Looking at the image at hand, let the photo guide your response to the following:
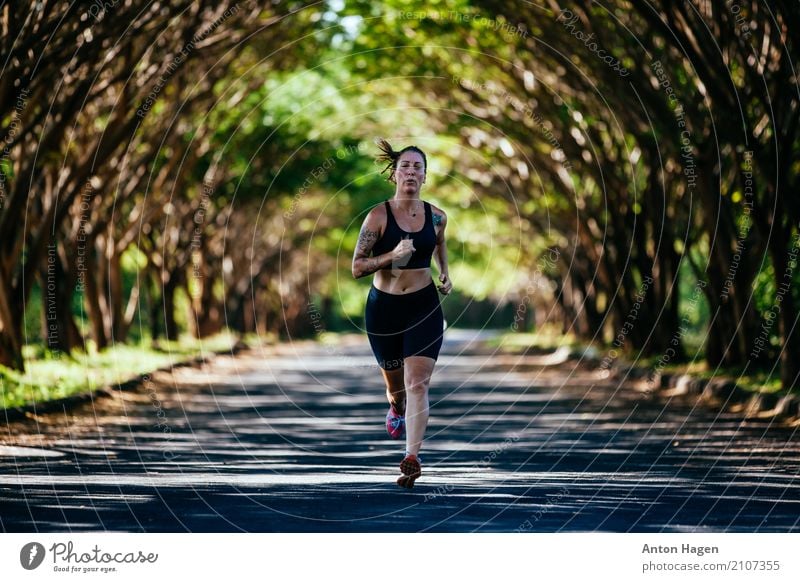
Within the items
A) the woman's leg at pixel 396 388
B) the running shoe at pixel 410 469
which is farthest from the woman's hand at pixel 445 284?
the running shoe at pixel 410 469

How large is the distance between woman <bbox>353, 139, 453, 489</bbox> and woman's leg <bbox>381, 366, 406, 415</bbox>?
16.8 inches

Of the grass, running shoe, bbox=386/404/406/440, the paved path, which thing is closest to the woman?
the paved path

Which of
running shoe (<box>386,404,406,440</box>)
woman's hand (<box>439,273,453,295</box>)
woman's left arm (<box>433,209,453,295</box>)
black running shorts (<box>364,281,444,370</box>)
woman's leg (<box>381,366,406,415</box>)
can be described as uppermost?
woman's left arm (<box>433,209,453,295</box>)

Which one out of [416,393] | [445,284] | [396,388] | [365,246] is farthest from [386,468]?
[365,246]

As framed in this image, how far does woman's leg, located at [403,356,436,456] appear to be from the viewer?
9172mm

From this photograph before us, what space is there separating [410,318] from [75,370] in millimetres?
14018

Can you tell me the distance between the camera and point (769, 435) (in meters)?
14.1

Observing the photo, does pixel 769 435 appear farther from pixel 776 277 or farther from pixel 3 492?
pixel 3 492

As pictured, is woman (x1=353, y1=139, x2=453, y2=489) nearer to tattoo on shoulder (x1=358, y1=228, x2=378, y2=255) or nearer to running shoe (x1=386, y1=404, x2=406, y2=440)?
tattoo on shoulder (x1=358, y1=228, x2=378, y2=255)

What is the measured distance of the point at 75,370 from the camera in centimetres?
2231

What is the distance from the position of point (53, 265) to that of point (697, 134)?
11.8m

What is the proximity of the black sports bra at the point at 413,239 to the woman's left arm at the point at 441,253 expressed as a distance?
3.8 inches

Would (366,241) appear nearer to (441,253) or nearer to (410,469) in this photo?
(441,253)

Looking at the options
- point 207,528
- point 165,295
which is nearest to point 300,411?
point 207,528
